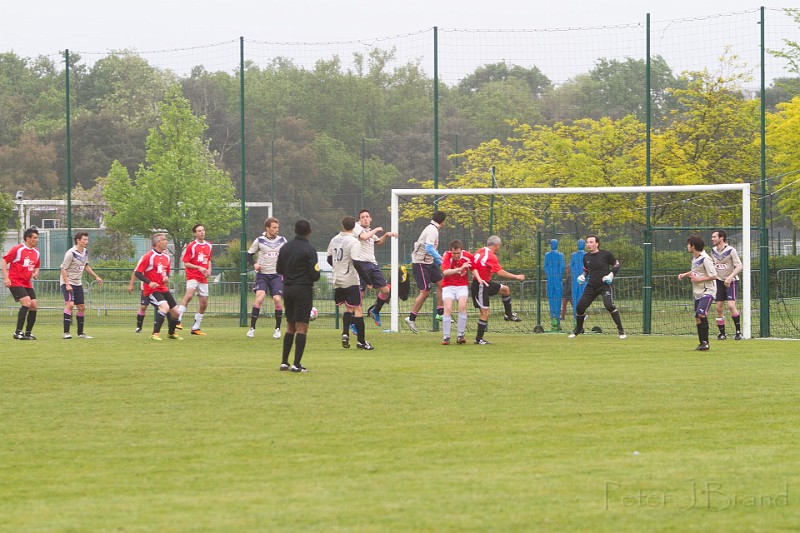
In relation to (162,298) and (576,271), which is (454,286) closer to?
(162,298)

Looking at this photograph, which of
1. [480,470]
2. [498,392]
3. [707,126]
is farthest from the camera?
[707,126]

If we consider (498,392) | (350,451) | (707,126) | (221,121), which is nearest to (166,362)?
(498,392)

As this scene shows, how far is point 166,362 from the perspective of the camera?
50.0 feet

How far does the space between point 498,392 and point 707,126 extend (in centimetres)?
2089

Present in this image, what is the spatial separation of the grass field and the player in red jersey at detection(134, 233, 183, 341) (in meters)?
4.10

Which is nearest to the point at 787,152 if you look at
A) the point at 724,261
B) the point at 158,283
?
the point at 724,261

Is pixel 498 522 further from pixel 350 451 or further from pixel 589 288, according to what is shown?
pixel 589 288

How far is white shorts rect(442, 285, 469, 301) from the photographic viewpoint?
18219 mm

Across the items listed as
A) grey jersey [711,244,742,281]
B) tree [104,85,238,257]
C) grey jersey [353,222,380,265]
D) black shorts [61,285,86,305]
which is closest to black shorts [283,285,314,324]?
grey jersey [353,222,380,265]

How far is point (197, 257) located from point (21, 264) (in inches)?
120

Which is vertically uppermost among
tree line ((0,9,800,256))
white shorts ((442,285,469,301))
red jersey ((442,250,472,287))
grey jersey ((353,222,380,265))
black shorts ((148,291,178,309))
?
tree line ((0,9,800,256))

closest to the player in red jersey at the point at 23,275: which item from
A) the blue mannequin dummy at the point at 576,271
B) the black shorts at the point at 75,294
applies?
the black shorts at the point at 75,294

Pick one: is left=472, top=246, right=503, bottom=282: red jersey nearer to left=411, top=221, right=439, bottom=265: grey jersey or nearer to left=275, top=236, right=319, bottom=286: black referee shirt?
left=411, top=221, right=439, bottom=265: grey jersey

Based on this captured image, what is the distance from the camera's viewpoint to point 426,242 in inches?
798
